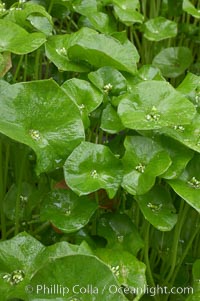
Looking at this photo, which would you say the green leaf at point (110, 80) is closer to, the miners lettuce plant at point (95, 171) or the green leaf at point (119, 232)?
the miners lettuce plant at point (95, 171)

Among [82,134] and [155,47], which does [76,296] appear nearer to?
[82,134]

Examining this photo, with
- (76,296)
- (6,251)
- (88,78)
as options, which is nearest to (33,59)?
(88,78)

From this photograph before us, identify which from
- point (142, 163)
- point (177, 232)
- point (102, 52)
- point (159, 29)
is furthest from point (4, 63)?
point (159, 29)

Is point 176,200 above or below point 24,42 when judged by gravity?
below

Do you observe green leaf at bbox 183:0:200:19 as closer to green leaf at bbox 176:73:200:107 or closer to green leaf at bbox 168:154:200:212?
green leaf at bbox 176:73:200:107

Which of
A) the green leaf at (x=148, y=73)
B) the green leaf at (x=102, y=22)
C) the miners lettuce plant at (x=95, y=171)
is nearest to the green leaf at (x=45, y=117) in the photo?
the miners lettuce plant at (x=95, y=171)
